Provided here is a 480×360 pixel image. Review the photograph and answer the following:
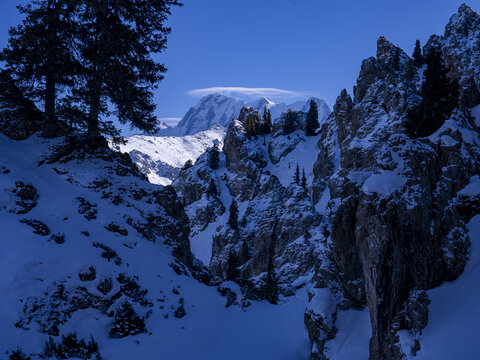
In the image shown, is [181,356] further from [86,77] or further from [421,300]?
[86,77]

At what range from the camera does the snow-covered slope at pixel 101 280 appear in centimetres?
915

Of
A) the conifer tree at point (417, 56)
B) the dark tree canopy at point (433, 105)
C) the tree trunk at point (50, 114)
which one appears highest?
the conifer tree at point (417, 56)

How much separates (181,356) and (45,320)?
14.7ft

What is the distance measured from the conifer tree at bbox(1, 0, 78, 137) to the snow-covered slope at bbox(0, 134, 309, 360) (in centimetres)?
362

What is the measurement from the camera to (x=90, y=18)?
1850cm

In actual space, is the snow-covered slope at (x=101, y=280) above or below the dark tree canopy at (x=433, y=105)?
below

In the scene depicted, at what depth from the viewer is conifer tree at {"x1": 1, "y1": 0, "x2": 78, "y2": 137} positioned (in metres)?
17.6

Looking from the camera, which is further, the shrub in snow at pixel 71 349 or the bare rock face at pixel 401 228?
the bare rock face at pixel 401 228

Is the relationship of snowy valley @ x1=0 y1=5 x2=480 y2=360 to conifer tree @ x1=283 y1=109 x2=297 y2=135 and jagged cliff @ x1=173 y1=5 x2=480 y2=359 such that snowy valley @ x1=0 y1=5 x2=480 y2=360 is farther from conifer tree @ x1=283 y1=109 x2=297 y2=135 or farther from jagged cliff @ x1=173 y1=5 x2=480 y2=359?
conifer tree @ x1=283 y1=109 x2=297 y2=135

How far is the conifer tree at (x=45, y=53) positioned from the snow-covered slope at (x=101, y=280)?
362 cm

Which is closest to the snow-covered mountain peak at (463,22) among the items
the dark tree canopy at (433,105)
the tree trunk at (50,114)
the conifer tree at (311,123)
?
the dark tree canopy at (433,105)

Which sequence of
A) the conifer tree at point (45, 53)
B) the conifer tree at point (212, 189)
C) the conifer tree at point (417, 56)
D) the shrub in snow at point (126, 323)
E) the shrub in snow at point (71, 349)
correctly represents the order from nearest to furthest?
the shrub in snow at point (71, 349) → the shrub in snow at point (126, 323) → the conifer tree at point (45, 53) → the conifer tree at point (417, 56) → the conifer tree at point (212, 189)

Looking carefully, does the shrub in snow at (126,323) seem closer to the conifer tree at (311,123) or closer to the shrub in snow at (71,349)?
the shrub in snow at (71,349)

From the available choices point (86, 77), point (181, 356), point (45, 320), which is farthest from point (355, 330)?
point (86, 77)
